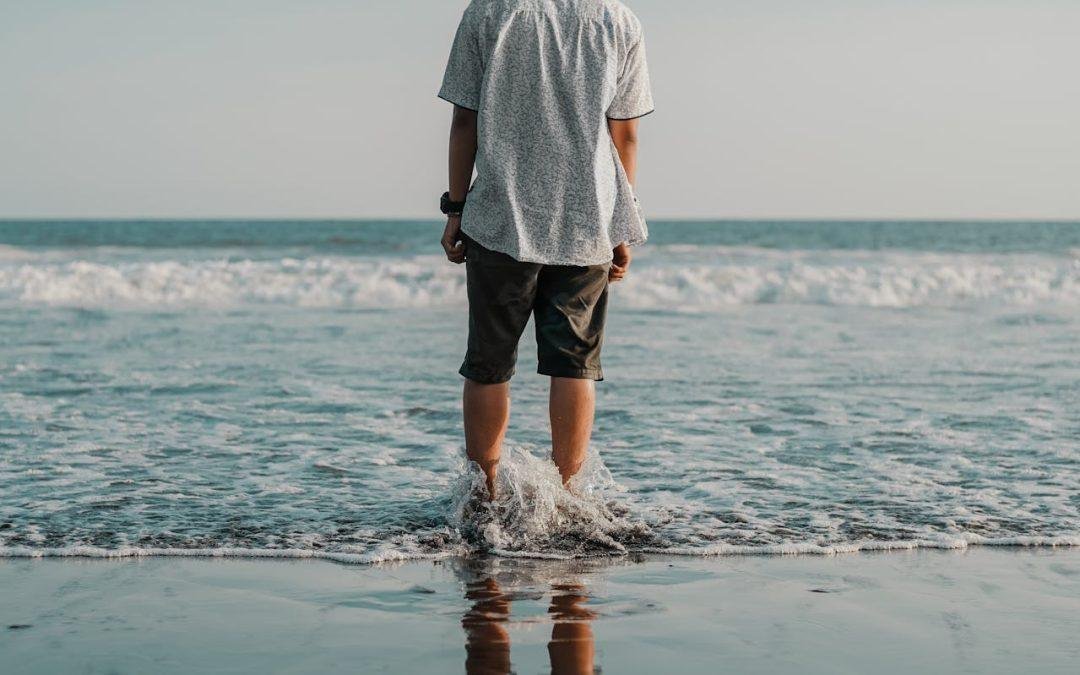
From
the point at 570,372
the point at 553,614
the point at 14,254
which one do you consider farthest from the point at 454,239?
the point at 14,254

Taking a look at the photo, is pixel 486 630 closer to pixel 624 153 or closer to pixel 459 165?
pixel 459 165

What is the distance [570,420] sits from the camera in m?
3.22

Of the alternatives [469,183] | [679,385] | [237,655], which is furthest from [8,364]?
[237,655]

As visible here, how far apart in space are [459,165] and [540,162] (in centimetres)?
24

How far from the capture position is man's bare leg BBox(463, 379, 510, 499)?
3166 mm

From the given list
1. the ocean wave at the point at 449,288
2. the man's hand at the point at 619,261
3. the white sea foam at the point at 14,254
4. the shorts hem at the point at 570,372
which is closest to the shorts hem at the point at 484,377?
the shorts hem at the point at 570,372

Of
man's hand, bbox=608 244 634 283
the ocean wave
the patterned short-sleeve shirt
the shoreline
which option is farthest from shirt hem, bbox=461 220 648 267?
the ocean wave

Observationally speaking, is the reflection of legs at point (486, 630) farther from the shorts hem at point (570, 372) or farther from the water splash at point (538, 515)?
the shorts hem at point (570, 372)

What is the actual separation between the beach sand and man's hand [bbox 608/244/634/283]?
82 cm

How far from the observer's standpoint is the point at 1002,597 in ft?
8.58

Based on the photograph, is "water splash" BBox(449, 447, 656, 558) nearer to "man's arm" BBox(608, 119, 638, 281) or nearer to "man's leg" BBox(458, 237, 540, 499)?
"man's leg" BBox(458, 237, 540, 499)

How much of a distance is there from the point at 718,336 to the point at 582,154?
613cm

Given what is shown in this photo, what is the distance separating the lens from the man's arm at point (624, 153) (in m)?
3.12

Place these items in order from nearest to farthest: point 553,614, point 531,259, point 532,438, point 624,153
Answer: point 553,614
point 531,259
point 624,153
point 532,438
